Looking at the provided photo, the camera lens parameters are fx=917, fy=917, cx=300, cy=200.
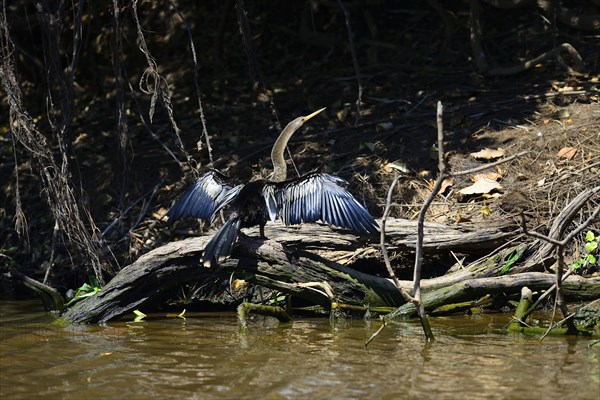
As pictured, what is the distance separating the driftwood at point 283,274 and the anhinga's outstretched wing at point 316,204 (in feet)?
0.92

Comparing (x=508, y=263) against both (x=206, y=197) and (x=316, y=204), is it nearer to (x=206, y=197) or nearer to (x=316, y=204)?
(x=316, y=204)

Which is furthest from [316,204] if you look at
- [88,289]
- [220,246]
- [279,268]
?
[88,289]

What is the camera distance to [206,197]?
6762 millimetres

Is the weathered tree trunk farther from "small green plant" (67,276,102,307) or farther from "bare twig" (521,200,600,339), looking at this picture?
"bare twig" (521,200,600,339)

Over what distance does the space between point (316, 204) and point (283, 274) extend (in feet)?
1.86

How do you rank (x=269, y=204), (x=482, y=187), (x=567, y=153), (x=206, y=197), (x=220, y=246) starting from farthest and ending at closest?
(x=567, y=153) → (x=482, y=187) → (x=206, y=197) → (x=269, y=204) → (x=220, y=246)

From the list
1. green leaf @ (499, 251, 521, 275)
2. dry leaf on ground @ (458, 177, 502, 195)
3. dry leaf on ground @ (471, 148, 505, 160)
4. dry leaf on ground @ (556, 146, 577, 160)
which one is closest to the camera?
green leaf @ (499, 251, 521, 275)

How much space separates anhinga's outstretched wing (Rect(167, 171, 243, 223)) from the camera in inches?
263

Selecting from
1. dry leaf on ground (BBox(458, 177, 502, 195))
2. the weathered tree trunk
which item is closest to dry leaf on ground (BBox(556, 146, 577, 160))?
dry leaf on ground (BBox(458, 177, 502, 195))

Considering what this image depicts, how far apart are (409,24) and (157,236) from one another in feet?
13.9

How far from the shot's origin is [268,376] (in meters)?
4.91

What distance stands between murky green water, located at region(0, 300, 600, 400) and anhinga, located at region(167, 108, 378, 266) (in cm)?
68

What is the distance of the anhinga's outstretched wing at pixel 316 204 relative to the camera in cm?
605

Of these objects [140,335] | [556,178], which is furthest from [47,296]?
[556,178]
